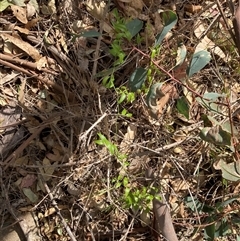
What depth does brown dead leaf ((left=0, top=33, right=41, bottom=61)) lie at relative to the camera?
2.00m

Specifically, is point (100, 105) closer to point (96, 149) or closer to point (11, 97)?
point (96, 149)

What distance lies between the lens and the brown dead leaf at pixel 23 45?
78.7 inches

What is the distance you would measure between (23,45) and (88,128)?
1.52 feet

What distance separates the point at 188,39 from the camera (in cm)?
204

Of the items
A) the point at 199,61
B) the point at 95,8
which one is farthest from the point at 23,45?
the point at 199,61

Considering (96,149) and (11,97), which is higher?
(11,97)

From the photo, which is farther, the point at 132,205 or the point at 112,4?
the point at 112,4

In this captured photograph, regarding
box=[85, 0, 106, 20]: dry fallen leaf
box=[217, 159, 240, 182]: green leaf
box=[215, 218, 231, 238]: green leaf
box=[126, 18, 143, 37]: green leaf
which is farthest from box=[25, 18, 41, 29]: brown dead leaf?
box=[215, 218, 231, 238]: green leaf

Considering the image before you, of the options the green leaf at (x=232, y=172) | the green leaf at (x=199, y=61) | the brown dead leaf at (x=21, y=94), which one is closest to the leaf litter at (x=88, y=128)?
the brown dead leaf at (x=21, y=94)

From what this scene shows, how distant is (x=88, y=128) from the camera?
1965mm

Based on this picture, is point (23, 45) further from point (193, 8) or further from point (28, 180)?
point (193, 8)

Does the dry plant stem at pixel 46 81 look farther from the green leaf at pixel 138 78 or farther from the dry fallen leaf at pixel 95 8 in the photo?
the green leaf at pixel 138 78

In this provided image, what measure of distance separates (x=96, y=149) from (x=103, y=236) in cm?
37

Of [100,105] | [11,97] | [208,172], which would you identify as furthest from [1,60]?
[208,172]
